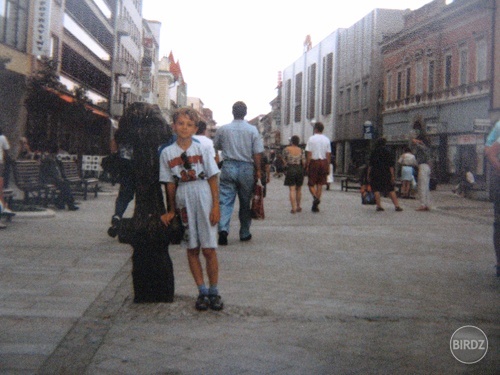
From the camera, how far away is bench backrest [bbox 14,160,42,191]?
1403 cm

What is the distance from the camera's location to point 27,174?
14.5 metres

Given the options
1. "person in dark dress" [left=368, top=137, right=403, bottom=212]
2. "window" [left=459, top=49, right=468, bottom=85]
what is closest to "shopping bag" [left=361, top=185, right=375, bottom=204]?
"person in dark dress" [left=368, top=137, right=403, bottom=212]

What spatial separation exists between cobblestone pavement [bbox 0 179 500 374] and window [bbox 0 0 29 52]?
16.3 m

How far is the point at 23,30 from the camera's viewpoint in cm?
2677

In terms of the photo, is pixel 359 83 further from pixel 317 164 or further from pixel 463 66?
pixel 317 164

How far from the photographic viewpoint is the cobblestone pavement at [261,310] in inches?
168

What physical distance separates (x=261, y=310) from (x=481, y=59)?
30290 millimetres

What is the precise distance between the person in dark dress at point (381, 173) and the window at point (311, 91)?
2293 inches

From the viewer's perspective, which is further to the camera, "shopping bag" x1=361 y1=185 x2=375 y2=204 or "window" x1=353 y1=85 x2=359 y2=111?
"window" x1=353 y1=85 x2=359 y2=111

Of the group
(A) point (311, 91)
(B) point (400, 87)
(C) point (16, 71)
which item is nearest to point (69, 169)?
(C) point (16, 71)

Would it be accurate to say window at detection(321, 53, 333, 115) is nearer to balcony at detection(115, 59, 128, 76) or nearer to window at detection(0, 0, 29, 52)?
balcony at detection(115, 59, 128, 76)

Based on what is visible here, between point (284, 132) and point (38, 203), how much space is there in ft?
267

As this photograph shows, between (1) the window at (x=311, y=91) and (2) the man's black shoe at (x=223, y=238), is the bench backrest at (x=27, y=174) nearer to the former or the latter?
(2) the man's black shoe at (x=223, y=238)

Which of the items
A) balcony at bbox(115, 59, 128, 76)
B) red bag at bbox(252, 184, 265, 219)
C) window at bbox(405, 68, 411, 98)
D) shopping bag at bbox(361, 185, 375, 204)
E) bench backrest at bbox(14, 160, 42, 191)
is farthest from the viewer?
balcony at bbox(115, 59, 128, 76)
